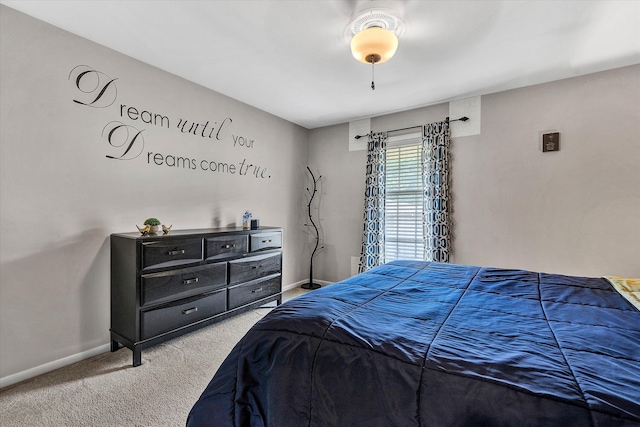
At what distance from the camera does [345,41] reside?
2.35m

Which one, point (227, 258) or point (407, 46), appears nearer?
point (407, 46)

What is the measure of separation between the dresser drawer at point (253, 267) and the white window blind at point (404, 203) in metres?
1.58

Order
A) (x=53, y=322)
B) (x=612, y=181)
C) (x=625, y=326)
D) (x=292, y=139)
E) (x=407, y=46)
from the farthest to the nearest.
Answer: (x=292, y=139), (x=612, y=181), (x=407, y=46), (x=53, y=322), (x=625, y=326)

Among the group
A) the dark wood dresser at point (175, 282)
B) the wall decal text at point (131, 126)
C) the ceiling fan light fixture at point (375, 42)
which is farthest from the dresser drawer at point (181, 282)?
the ceiling fan light fixture at point (375, 42)

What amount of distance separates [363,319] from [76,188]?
2464 millimetres

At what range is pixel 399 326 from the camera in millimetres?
1200

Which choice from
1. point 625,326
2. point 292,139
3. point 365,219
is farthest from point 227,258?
point 625,326

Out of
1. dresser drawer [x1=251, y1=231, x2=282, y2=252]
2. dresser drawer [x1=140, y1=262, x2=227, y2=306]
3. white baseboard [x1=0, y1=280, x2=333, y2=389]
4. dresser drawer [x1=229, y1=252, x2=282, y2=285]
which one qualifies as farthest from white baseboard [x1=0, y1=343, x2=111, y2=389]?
dresser drawer [x1=251, y1=231, x2=282, y2=252]

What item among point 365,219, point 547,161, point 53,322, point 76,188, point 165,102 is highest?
point 165,102

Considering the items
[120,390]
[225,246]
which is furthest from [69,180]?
[120,390]

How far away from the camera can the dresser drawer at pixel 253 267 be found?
9.83ft

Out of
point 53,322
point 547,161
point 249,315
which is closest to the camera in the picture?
point 53,322

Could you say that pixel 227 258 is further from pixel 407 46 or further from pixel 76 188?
pixel 407 46

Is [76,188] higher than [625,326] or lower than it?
higher
